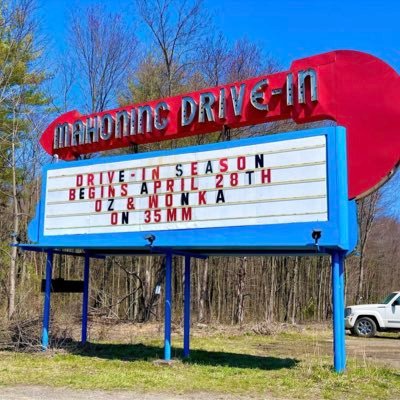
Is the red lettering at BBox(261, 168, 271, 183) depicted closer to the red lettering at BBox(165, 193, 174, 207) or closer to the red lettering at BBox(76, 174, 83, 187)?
the red lettering at BBox(165, 193, 174, 207)

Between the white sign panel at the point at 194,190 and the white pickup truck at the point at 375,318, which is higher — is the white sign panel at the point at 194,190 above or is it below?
above

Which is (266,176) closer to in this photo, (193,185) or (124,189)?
(193,185)

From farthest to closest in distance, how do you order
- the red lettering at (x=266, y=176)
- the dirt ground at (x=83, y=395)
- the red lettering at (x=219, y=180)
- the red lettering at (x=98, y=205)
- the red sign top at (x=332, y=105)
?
the red lettering at (x=98, y=205) < the red lettering at (x=219, y=180) < the red lettering at (x=266, y=176) < the red sign top at (x=332, y=105) < the dirt ground at (x=83, y=395)

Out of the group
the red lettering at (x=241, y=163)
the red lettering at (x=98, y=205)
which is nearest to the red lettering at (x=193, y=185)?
the red lettering at (x=241, y=163)

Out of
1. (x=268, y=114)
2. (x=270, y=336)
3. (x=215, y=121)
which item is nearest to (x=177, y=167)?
(x=215, y=121)

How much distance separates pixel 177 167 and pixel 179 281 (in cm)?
1412

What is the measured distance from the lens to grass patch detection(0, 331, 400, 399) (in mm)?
8328

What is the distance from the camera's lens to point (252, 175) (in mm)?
10055

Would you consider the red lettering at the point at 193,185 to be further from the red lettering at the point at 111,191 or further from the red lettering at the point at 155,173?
the red lettering at the point at 111,191

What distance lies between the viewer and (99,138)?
1287cm

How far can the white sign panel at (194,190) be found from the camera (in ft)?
31.3

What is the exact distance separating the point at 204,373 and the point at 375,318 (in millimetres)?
12055

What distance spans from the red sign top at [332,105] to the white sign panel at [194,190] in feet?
2.98

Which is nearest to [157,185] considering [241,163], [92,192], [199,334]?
[92,192]
